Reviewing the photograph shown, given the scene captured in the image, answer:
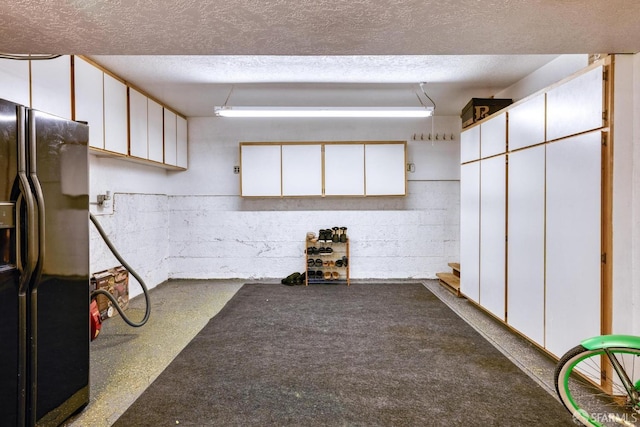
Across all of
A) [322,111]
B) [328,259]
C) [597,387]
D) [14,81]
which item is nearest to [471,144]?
[322,111]

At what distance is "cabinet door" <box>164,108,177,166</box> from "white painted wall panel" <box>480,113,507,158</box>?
4.52 metres

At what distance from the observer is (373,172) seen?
5.66 metres

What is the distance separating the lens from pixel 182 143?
5.80 meters

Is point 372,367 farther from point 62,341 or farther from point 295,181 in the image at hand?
point 295,181

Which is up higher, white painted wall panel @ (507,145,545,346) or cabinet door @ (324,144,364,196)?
cabinet door @ (324,144,364,196)

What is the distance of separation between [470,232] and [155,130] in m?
4.61

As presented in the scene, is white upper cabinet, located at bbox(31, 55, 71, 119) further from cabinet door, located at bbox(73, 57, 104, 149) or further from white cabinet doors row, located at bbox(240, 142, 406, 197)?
white cabinet doors row, located at bbox(240, 142, 406, 197)

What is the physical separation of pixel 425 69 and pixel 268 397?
3670 mm

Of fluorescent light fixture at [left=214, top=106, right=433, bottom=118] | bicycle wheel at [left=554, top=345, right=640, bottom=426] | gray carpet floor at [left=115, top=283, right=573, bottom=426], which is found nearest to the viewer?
bicycle wheel at [left=554, top=345, right=640, bottom=426]

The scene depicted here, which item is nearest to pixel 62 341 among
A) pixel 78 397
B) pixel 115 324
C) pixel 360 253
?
pixel 78 397

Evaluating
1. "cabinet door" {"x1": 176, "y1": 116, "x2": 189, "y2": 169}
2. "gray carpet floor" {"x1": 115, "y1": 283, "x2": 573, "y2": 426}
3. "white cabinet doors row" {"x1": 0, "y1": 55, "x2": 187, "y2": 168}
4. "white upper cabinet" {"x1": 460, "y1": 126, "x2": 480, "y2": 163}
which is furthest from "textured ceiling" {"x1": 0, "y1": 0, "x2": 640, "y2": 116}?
"cabinet door" {"x1": 176, "y1": 116, "x2": 189, "y2": 169}

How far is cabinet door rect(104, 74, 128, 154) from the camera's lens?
365 centimetres

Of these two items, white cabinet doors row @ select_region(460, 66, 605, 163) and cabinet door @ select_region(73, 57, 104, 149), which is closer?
white cabinet doors row @ select_region(460, 66, 605, 163)

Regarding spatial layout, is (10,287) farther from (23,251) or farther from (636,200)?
(636,200)
